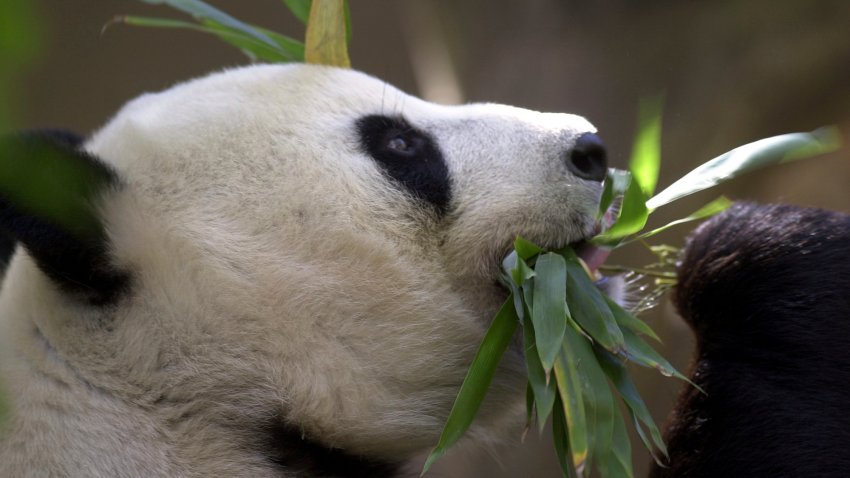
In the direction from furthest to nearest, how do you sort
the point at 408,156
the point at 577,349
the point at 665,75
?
the point at 665,75, the point at 408,156, the point at 577,349

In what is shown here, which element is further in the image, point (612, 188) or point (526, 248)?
point (612, 188)

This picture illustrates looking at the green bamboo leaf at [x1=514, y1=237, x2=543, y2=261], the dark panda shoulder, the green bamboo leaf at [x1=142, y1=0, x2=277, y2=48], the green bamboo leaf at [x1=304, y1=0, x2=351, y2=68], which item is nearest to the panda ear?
the green bamboo leaf at [x1=304, y1=0, x2=351, y2=68]

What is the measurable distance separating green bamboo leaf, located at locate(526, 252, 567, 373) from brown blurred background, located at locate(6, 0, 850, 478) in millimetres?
1856

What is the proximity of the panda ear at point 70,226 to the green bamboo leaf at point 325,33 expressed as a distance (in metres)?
0.80

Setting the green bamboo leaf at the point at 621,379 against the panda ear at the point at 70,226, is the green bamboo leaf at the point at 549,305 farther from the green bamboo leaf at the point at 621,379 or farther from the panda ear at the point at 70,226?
the panda ear at the point at 70,226

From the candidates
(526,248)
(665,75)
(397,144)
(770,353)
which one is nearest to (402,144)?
(397,144)

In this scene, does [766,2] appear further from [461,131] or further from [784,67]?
[461,131]

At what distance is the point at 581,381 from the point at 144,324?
1.02m

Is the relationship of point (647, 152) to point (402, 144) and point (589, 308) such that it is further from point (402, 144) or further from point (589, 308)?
point (402, 144)

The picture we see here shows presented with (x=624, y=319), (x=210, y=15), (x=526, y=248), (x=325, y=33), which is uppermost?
(x=210, y=15)

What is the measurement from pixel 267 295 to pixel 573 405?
0.75m

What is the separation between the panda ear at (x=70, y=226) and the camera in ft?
5.96

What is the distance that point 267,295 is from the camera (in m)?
2.07

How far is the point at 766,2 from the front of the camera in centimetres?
443
